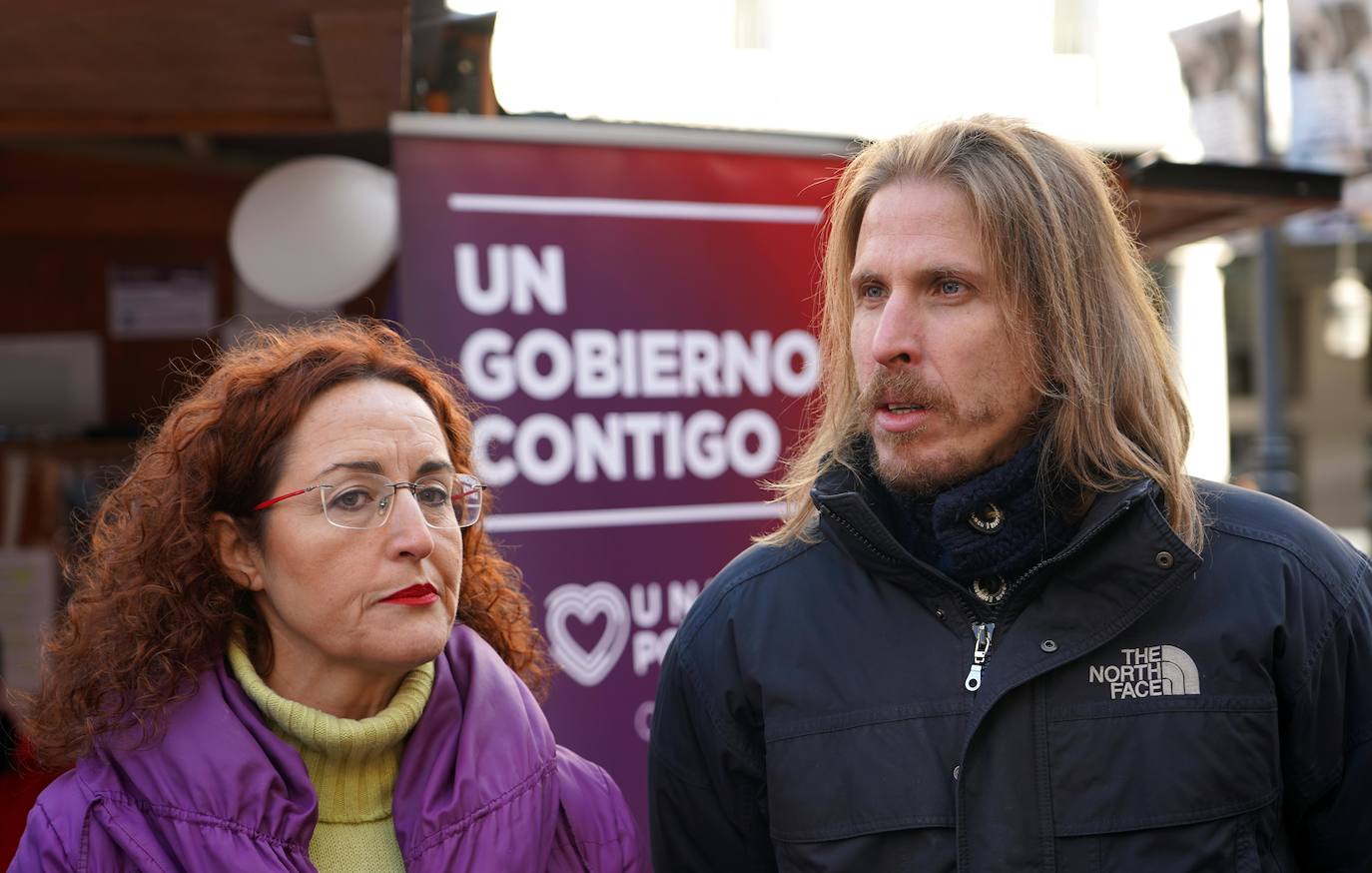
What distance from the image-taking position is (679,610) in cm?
428

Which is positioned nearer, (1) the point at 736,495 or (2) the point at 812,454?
(2) the point at 812,454

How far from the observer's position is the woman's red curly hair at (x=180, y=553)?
7.22ft

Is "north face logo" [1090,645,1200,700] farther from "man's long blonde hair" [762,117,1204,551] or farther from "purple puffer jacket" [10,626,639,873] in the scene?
"purple puffer jacket" [10,626,639,873]

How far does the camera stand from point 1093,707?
2.07 meters

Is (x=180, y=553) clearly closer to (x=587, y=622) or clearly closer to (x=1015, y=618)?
(x=1015, y=618)

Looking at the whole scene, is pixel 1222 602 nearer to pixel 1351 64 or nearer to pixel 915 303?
pixel 915 303

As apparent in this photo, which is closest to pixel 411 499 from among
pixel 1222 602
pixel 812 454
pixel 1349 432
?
pixel 812 454

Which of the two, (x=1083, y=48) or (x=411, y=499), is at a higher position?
(x=1083, y=48)

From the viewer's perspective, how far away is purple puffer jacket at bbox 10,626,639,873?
6.67 feet

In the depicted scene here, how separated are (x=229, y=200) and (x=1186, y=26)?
5.57 meters

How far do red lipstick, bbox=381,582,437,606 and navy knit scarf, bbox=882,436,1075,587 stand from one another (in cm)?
81

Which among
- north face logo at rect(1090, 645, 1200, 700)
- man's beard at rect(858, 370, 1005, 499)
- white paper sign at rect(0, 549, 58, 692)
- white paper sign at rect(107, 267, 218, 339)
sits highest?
white paper sign at rect(107, 267, 218, 339)

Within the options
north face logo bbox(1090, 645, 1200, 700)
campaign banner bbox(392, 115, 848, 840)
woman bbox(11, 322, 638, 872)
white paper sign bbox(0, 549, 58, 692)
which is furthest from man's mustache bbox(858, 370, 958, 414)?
white paper sign bbox(0, 549, 58, 692)

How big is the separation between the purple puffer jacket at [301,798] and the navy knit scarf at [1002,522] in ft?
2.47
